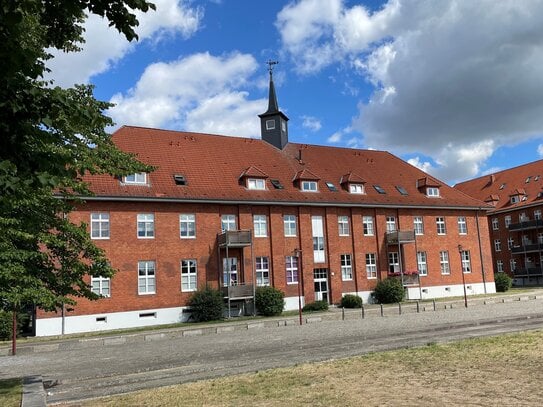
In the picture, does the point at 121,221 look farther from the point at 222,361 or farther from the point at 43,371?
the point at 222,361

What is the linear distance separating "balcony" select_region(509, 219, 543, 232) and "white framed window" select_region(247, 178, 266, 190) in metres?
37.0

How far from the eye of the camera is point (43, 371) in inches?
567

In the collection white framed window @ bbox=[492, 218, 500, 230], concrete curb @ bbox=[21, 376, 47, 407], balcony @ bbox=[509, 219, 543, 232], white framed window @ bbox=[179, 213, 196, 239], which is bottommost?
concrete curb @ bbox=[21, 376, 47, 407]

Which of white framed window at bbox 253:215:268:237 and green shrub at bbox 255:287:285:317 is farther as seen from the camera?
white framed window at bbox 253:215:268:237

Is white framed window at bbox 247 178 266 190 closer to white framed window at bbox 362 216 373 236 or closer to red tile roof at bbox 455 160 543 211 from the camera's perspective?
white framed window at bbox 362 216 373 236

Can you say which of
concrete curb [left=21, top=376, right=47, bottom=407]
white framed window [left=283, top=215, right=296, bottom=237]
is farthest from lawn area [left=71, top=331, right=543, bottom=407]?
white framed window [left=283, top=215, right=296, bottom=237]

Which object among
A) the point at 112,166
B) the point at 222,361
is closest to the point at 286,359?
the point at 222,361

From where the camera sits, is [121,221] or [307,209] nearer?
[121,221]

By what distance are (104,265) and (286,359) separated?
5.13 meters

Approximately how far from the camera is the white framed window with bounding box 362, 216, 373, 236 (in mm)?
38812

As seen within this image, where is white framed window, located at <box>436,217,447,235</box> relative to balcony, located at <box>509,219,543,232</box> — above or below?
below

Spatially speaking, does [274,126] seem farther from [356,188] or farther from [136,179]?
[136,179]

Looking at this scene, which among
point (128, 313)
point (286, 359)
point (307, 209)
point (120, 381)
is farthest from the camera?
point (307, 209)

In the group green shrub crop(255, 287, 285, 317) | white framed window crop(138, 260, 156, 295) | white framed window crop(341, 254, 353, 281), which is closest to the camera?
white framed window crop(138, 260, 156, 295)
